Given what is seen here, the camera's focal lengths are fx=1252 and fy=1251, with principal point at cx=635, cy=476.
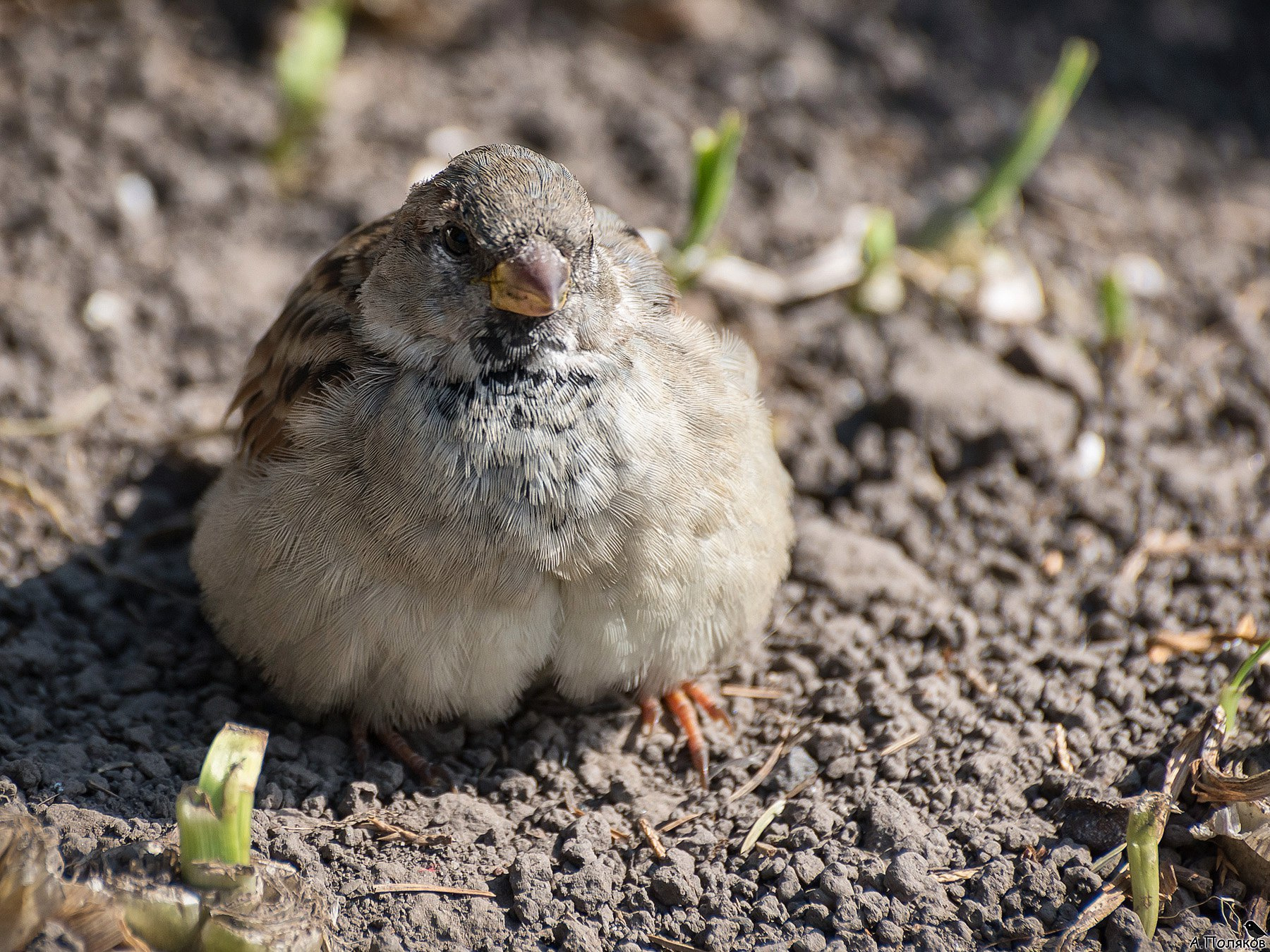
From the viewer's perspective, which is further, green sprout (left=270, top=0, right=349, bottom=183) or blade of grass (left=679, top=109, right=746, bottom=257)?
green sprout (left=270, top=0, right=349, bottom=183)

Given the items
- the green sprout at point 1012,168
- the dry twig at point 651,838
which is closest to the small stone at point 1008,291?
the green sprout at point 1012,168

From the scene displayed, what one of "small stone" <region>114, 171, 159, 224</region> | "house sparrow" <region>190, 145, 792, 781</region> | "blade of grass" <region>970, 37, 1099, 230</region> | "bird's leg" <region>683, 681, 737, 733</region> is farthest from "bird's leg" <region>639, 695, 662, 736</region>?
"small stone" <region>114, 171, 159, 224</region>

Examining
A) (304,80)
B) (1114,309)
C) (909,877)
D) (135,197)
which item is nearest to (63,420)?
(135,197)

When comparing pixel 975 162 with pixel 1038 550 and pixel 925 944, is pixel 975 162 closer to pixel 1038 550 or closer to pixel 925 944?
pixel 1038 550

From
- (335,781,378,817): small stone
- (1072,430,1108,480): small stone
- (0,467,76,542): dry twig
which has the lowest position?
(335,781,378,817): small stone

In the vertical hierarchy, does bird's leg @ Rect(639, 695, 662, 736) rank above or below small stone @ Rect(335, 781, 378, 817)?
above

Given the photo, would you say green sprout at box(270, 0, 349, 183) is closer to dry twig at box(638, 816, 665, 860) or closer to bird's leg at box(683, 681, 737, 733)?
bird's leg at box(683, 681, 737, 733)

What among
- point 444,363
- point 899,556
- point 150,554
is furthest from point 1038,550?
point 150,554
